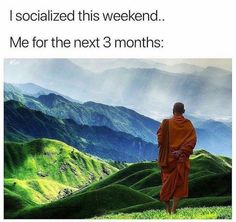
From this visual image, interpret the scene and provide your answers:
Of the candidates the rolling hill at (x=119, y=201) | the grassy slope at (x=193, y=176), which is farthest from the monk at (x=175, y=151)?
the grassy slope at (x=193, y=176)

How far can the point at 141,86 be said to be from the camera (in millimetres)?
120125

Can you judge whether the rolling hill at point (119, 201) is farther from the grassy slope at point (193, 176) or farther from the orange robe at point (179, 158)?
the orange robe at point (179, 158)

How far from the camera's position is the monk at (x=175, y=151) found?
31.6 meters

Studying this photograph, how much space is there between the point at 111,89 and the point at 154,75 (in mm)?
16745

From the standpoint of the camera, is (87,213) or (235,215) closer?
(235,215)

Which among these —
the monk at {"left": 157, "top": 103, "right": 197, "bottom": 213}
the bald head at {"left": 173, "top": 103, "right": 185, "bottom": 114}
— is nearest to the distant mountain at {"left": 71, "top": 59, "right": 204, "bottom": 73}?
the bald head at {"left": 173, "top": 103, "right": 185, "bottom": 114}

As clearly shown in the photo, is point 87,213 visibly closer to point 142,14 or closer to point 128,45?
point 128,45

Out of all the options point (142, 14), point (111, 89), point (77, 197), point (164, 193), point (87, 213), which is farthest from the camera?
point (111, 89)

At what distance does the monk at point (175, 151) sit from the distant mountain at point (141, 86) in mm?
66023

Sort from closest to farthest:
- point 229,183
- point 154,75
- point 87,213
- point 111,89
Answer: point 87,213
point 229,183
point 154,75
point 111,89

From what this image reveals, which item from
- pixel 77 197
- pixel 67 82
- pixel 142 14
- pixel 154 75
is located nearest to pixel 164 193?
pixel 142 14

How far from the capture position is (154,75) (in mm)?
108875

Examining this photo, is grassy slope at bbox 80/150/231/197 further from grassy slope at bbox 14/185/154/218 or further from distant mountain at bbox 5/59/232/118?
distant mountain at bbox 5/59/232/118

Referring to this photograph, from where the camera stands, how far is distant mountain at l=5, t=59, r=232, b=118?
108 metres
